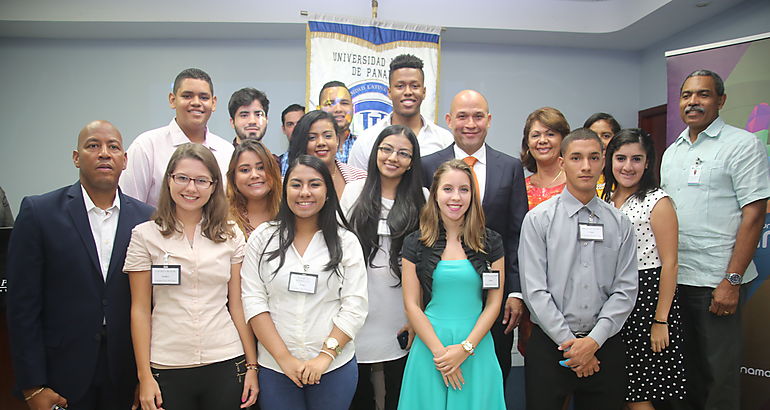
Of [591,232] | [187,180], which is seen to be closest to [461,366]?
[591,232]

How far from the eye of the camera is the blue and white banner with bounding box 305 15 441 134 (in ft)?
17.5

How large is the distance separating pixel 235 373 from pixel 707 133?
119 inches

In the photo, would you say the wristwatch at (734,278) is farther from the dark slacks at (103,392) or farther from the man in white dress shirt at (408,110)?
the dark slacks at (103,392)

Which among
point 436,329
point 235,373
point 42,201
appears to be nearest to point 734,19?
point 436,329

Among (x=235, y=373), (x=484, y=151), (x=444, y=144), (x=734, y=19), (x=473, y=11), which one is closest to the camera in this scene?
(x=235, y=373)

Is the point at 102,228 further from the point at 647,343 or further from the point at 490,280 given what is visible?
the point at 647,343

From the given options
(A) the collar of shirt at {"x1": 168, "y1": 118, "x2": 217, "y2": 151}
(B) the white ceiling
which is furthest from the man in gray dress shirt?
(B) the white ceiling

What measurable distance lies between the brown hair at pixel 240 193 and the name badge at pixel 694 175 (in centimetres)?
249

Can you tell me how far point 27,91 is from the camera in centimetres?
602

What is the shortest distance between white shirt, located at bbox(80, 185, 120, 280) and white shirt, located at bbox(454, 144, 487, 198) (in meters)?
1.85

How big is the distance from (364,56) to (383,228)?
3492 mm

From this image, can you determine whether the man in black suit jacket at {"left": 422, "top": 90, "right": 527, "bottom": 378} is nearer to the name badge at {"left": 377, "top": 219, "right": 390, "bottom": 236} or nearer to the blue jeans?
the name badge at {"left": 377, "top": 219, "right": 390, "bottom": 236}

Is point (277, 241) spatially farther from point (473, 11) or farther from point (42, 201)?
point (473, 11)

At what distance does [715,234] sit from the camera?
293 centimetres
